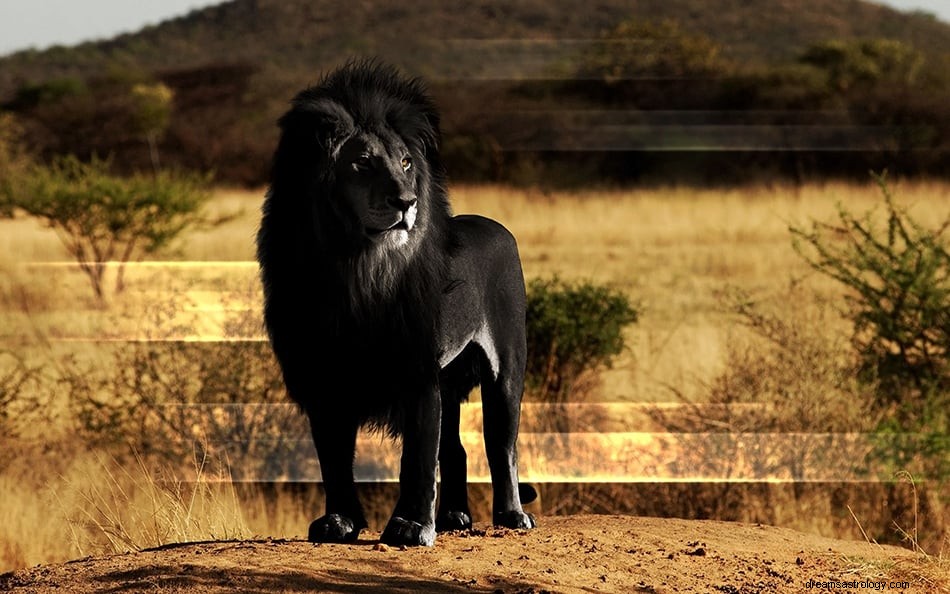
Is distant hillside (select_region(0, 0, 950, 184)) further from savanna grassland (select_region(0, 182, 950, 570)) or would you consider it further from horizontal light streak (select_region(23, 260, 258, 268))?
savanna grassland (select_region(0, 182, 950, 570))

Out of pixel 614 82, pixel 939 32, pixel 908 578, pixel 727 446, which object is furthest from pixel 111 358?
pixel 939 32

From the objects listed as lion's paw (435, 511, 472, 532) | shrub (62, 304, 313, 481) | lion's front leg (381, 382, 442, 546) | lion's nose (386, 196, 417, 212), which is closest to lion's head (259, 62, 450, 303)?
lion's nose (386, 196, 417, 212)

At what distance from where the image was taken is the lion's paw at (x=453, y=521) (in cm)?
702

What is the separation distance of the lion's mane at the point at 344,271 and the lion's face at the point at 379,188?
3cm

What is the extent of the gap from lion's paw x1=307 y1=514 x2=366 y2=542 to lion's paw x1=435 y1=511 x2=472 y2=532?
0.66 metres

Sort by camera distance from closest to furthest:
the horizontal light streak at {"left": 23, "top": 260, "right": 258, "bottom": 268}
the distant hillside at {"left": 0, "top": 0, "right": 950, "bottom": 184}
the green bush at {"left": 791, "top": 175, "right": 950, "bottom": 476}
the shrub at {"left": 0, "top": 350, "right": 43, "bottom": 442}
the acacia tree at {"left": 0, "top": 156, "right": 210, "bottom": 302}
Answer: the green bush at {"left": 791, "top": 175, "right": 950, "bottom": 476}, the shrub at {"left": 0, "top": 350, "right": 43, "bottom": 442}, the horizontal light streak at {"left": 23, "top": 260, "right": 258, "bottom": 268}, the acacia tree at {"left": 0, "top": 156, "right": 210, "bottom": 302}, the distant hillside at {"left": 0, "top": 0, "right": 950, "bottom": 184}

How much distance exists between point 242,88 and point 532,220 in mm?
33158

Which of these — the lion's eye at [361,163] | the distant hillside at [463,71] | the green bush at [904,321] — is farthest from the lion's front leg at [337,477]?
the distant hillside at [463,71]

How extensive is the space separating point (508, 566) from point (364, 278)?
4.70 ft

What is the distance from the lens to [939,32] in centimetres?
6581

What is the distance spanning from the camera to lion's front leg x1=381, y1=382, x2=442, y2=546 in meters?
6.20

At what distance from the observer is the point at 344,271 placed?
238 inches

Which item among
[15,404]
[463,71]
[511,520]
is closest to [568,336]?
[15,404]

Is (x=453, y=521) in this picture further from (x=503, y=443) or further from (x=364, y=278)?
(x=364, y=278)
